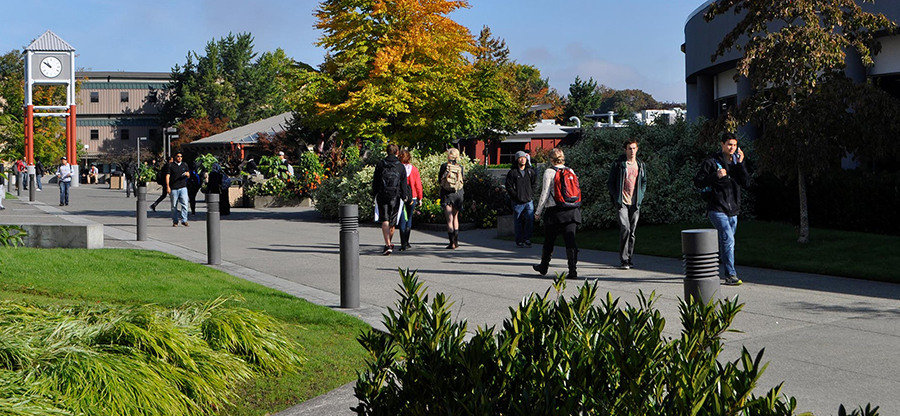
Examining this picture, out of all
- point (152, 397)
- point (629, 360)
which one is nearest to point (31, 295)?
point (152, 397)

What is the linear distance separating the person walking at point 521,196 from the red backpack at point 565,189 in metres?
4.48

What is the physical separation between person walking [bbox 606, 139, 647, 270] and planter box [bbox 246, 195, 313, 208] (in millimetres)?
18647

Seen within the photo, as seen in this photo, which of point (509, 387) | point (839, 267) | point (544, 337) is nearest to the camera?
point (509, 387)

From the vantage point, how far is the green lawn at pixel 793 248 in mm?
11461

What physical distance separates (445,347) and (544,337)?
0.39 meters

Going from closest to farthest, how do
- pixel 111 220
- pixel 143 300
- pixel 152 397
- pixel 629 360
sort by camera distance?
pixel 629 360 < pixel 152 397 < pixel 143 300 < pixel 111 220

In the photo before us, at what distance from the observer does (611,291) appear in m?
9.98

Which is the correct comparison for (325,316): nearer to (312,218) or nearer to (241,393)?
(241,393)

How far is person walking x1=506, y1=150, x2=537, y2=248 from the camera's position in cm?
1562

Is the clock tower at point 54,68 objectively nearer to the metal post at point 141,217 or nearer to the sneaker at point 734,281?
the metal post at point 141,217

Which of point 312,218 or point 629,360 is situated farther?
point 312,218

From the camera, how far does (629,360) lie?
286 centimetres

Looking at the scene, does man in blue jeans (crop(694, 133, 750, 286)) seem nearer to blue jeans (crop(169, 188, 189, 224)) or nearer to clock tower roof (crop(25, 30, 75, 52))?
blue jeans (crop(169, 188, 189, 224))

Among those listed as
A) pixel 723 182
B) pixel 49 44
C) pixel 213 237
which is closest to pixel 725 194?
pixel 723 182
